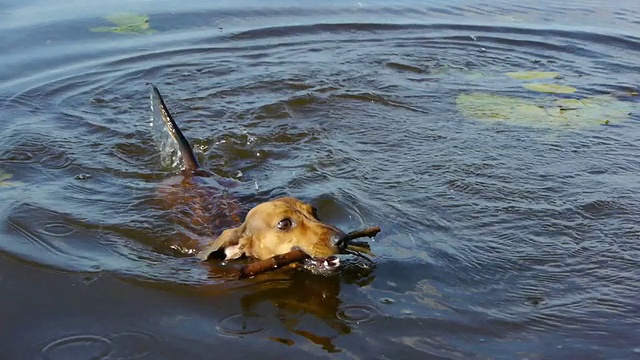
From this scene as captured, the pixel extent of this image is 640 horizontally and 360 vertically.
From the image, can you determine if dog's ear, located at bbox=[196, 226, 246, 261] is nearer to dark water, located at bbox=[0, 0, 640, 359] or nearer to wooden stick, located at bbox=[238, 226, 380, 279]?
dark water, located at bbox=[0, 0, 640, 359]

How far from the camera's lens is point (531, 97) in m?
8.69

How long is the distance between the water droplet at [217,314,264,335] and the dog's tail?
91.2 inches

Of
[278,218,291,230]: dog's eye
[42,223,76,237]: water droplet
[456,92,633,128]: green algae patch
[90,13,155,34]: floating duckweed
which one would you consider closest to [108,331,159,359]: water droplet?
[278,218,291,230]: dog's eye

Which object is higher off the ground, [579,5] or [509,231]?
[579,5]

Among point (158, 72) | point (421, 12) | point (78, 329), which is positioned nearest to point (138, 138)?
point (158, 72)

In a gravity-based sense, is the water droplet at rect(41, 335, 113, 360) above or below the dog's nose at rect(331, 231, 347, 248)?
below

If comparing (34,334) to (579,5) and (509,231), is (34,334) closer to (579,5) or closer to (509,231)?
(509,231)

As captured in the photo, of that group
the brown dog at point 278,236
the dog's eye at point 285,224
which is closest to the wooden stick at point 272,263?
the brown dog at point 278,236

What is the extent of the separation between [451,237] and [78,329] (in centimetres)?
259

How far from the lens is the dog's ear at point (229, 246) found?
508 centimetres

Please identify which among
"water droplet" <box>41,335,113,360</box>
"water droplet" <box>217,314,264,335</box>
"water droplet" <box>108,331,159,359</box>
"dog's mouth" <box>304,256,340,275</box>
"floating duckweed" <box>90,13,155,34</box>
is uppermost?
"floating duckweed" <box>90,13,155,34</box>

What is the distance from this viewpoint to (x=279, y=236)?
16.4 ft

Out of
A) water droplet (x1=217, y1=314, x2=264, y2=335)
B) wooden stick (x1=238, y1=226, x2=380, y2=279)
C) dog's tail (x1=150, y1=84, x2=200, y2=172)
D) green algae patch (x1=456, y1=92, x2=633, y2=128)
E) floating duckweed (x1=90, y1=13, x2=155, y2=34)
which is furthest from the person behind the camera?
floating duckweed (x1=90, y1=13, x2=155, y2=34)

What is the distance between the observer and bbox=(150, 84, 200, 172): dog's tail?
6.32 meters
